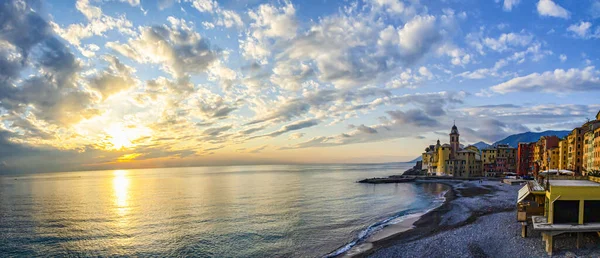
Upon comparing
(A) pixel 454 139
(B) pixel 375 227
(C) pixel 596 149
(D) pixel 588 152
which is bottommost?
(B) pixel 375 227

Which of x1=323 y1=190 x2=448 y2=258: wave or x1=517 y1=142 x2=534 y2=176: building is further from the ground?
x1=517 y1=142 x2=534 y2=176: building

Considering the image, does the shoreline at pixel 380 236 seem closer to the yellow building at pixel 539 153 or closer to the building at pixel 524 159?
the yellow building at pixel 539 153

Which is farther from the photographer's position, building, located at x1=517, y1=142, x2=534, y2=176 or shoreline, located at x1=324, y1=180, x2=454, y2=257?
building, located at x1=517, y1=142, x2=534, y2=176

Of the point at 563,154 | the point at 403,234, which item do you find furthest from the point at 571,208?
the point at 563,154

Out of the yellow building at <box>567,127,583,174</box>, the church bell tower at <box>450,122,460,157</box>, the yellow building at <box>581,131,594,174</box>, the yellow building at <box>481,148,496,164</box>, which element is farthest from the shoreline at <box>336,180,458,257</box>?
the yellow building at <box>481,148,496,164</box>

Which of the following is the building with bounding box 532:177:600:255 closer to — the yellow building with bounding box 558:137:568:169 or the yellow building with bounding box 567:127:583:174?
the yellow building with bounding box 567:127:583:174

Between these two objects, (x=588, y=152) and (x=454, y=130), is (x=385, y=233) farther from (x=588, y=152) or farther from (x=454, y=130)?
(x=454, y=130)

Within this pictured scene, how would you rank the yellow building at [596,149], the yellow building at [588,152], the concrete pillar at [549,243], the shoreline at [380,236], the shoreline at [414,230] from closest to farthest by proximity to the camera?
the concrete pillar at [549,243] < the shoreline at [380,236] < the shoreline at [414,230] < the yellow building at [596,149] < the yellow building at [588,152]

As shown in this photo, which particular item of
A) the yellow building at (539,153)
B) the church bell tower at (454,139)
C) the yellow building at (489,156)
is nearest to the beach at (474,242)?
the yellow building at (539,153)

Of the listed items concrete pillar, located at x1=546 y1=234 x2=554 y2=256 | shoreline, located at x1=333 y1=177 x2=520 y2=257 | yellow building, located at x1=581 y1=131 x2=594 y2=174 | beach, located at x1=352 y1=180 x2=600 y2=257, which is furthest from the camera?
Answer: yellow building, located at x1=581 y1=131 x2=594 y2=174

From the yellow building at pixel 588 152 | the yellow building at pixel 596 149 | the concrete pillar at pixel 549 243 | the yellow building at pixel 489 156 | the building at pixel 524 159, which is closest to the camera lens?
the concrete pillar at pixel 549 243

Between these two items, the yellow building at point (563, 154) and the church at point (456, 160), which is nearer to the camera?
the yellow building at point (563, 154)

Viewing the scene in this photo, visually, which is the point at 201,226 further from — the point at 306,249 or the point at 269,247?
the point at 306,249

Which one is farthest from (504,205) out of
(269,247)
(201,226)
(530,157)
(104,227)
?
(530,157)
